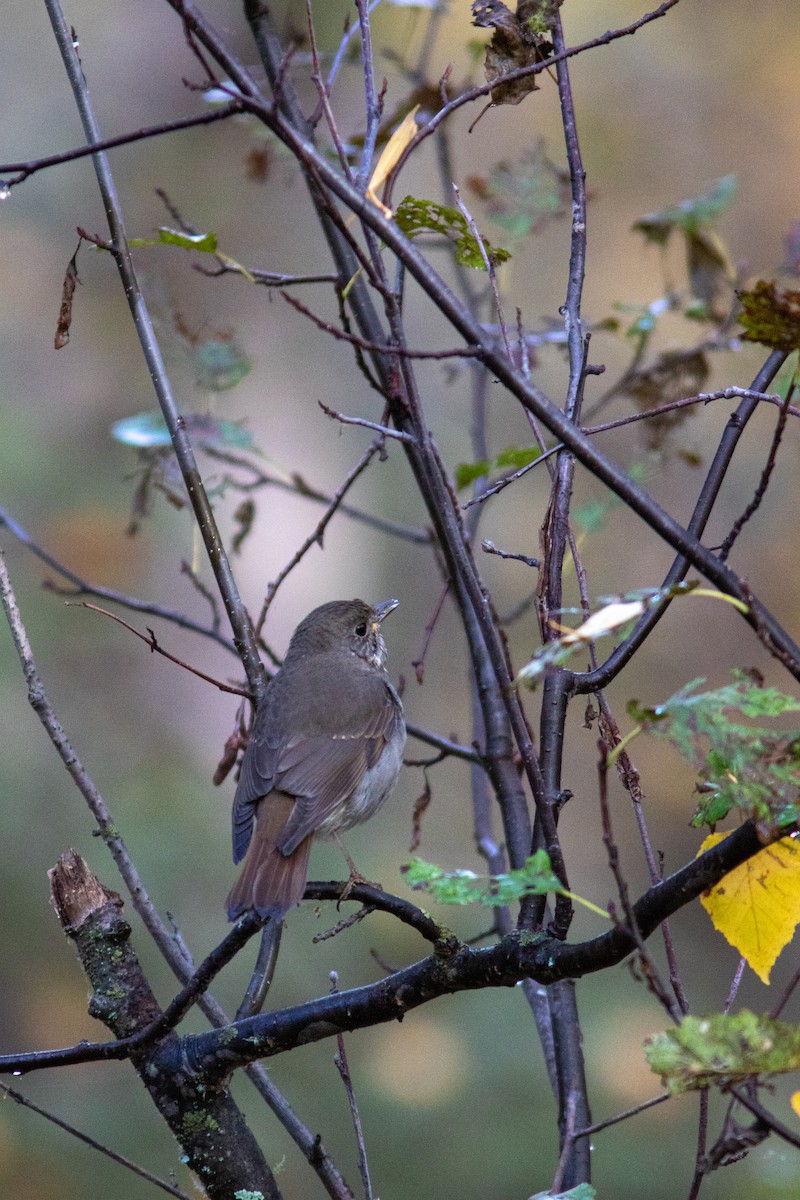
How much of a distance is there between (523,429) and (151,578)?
86.9 inches

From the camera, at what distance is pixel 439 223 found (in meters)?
1.94

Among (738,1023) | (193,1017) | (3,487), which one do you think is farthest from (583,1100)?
(3,487)

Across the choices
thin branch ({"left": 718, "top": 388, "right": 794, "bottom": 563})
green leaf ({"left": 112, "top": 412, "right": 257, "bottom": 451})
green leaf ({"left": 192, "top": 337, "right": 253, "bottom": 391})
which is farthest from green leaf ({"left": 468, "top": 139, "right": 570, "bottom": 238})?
thin branch ({"left": 718, "top": 388, "right": 794, "bottom": 563})

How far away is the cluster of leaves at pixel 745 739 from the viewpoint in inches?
44.2

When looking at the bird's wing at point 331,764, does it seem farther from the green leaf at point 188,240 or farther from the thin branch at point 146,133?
the thin branch at point 146,133

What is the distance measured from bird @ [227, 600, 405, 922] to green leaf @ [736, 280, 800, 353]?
178cm

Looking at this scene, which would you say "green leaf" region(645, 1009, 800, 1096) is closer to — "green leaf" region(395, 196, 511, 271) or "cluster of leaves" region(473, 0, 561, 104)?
"green leaf" region(395, 196, 511, 271)

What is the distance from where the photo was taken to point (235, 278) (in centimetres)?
718

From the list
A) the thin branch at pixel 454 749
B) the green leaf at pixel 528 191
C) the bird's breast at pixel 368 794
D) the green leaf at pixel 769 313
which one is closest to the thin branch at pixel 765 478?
the green leaf at pixel 769 313

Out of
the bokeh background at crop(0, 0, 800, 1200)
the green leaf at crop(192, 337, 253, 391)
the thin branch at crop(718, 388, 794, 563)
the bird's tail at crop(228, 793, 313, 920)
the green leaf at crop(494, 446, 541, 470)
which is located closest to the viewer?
the thin branch at crop(718, 388, 794, 563)

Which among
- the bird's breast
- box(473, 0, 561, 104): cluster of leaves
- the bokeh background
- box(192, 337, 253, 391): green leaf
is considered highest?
the bokeh background

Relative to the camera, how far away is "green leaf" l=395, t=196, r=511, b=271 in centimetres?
189

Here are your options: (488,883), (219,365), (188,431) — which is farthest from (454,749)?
(488,883)

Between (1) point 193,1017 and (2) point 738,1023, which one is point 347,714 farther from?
(1) point 193,1017
